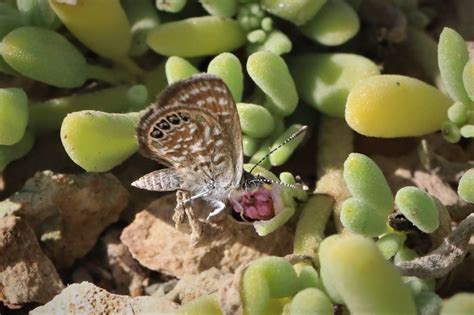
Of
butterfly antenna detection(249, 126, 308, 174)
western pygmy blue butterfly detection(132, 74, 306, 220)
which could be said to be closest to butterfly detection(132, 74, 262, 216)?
western pygmy blue butterfly detection(132, 74, 306, 220)

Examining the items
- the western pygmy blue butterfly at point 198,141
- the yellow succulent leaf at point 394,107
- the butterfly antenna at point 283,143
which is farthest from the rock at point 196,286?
the yellow succulent leaf at point 394,107

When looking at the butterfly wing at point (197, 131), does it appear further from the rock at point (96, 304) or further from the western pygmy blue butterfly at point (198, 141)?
the rock at point (96, 304)

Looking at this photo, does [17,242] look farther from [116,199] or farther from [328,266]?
[328,266]

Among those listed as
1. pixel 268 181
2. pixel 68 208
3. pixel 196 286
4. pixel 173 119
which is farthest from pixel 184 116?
pixel 68 208

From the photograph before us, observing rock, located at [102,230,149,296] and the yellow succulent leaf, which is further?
rock, located at [102,230,149,296]

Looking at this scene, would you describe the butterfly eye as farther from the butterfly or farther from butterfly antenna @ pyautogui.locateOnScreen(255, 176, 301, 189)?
butterfly antenna @ pyautogui.locateOnScreen(255, 176, 301, 189)

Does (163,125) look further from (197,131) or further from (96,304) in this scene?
(96,304)
